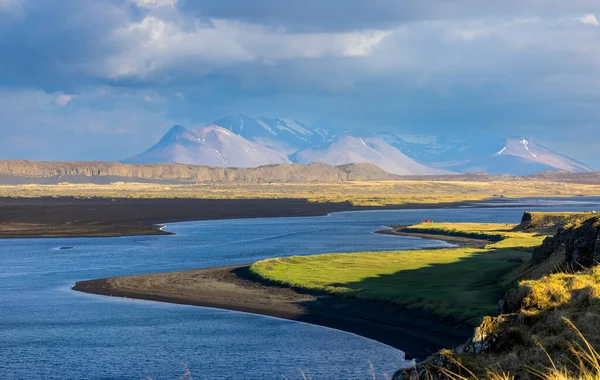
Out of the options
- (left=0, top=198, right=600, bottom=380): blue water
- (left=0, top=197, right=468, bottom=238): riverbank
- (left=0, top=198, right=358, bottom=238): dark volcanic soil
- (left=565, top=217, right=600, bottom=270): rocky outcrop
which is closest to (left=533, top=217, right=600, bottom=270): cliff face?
(left=565, top=217, right=600, bottom=270): rocky outcrop

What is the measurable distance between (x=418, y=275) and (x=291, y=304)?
12.6m

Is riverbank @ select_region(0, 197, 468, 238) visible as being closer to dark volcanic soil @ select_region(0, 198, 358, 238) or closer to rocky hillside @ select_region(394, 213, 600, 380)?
dark volcanic soil @ select_region(0, 198, 358, 238)

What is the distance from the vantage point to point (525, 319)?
1672 centimetres

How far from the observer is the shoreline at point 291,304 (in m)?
39.3

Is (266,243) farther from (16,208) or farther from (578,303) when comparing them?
(16,208)

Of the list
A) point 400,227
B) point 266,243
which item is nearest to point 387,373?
point 266,243

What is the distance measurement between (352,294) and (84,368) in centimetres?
2189

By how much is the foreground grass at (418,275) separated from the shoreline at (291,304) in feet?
3.64

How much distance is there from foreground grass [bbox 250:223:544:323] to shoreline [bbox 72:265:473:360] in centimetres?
111

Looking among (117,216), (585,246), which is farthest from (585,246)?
(117,216)

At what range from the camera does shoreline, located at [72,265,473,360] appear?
39.3 metres

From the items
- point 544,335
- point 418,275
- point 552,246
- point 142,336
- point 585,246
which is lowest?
point 142,336

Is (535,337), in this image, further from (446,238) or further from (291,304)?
(446,238)

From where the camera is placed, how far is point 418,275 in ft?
190
